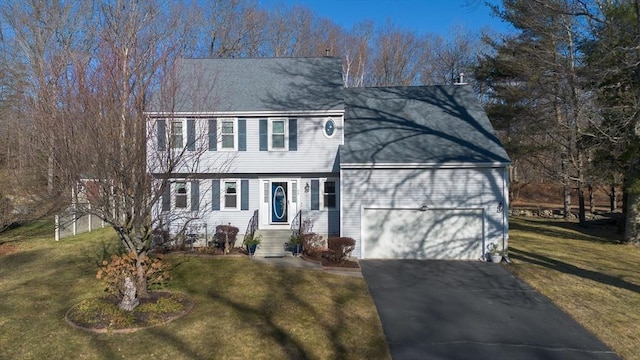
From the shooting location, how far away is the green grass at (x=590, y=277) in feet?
27.9

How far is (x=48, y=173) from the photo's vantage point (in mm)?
8320

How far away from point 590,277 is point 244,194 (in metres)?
12.3

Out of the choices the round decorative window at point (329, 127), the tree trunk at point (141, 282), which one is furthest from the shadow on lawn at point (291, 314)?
the round decorative window at point (329, 127)

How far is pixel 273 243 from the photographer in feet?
50.3

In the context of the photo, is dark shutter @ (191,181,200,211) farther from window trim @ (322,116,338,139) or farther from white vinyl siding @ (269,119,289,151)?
window trim @ (322,116,338,139)

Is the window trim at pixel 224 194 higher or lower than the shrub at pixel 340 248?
higher

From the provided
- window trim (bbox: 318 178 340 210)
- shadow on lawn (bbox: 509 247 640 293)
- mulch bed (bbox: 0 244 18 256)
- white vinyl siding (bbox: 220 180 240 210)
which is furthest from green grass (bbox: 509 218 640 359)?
mulch bed (bbox: 0 244 18 256)

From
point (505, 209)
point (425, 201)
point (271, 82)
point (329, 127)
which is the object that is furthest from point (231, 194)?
point (505, 209)

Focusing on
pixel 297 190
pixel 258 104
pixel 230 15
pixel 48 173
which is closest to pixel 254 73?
pixel 258 104

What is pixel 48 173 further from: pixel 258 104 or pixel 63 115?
pixel 258 104

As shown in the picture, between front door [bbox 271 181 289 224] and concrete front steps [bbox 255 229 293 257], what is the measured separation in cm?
69

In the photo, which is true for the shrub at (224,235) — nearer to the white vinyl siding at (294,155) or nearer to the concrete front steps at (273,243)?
the concrete front steps at (273,243)

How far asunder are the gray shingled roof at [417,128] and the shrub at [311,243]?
9.65 feet

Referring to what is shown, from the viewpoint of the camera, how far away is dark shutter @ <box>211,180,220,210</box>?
54.1ft
